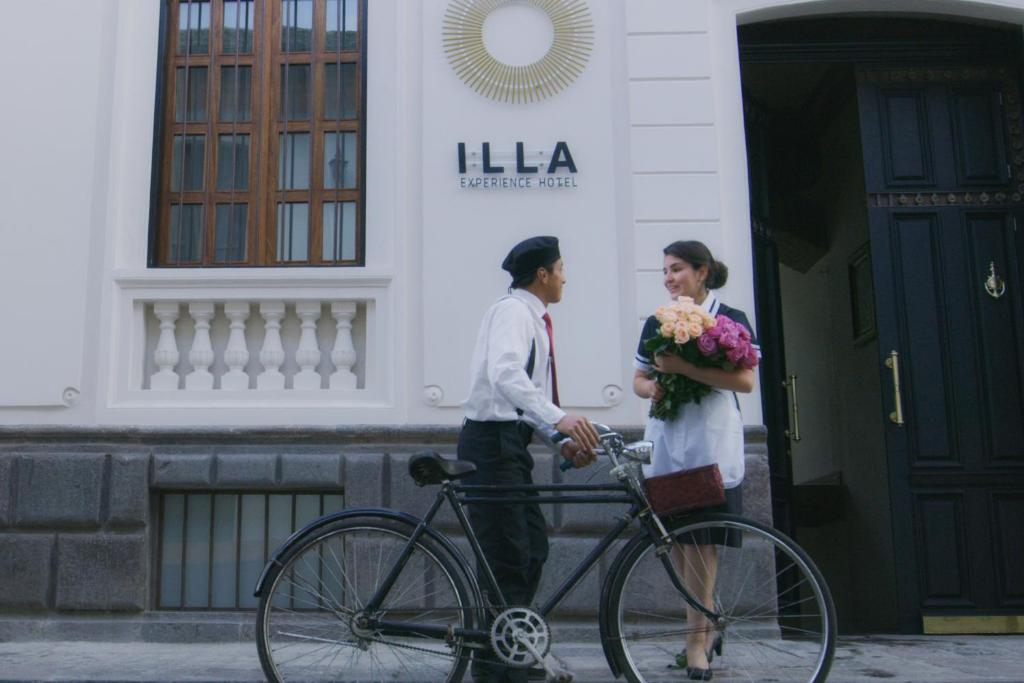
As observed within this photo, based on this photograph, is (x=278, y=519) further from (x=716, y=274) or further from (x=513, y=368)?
(x=716, y=274)

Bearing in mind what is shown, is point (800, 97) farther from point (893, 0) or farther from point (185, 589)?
point (185, 589)

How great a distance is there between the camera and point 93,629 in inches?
266

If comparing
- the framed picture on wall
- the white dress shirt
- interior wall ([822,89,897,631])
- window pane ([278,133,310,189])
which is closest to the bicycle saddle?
the white dress shirt

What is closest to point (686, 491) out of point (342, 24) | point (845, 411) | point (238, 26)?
point (342, 24)

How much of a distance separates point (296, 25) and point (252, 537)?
3.37 meters

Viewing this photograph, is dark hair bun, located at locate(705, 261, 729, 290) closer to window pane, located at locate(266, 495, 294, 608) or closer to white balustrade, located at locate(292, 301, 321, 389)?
white balustrade, located at locate(292, 301, 321, 389)

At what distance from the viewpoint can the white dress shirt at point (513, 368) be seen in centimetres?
474

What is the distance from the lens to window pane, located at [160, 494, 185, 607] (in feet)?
23.1

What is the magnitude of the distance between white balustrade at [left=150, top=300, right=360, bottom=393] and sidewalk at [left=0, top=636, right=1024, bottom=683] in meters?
1.58

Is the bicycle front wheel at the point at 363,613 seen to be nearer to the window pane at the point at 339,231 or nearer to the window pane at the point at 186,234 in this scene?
the window pane at the point at 339,231

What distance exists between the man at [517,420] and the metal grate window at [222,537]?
2.34 meters

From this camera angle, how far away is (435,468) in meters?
4.64

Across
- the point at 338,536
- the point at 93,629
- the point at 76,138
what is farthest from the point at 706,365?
the point at 76,138

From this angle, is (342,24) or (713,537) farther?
(342,24)
